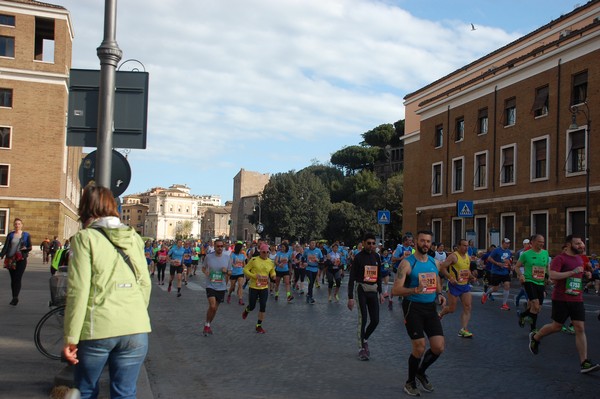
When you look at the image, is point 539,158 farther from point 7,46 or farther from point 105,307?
point 7,46

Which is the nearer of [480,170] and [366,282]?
[366,282]

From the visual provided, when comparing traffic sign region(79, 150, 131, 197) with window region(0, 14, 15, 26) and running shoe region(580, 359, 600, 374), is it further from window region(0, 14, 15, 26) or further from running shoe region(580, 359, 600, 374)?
window region(0, 14, 15, 26)

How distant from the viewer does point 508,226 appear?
3588 centimetres

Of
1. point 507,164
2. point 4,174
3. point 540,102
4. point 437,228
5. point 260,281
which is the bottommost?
point 260,281

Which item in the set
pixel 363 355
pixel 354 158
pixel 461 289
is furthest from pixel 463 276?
pixel 354 158

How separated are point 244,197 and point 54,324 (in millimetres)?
127400

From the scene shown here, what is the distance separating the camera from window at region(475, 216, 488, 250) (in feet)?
125

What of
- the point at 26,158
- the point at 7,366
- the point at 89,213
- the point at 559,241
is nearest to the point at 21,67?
the point at 26,158

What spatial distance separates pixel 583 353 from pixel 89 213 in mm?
6787

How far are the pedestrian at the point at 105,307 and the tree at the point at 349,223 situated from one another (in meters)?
70.5

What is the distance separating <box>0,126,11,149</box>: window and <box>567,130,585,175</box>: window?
1436 inches

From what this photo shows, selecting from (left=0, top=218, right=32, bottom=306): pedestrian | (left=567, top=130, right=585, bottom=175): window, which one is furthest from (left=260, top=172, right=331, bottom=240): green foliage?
(left=0, top=218, right=32, bottom=306): pedestrian

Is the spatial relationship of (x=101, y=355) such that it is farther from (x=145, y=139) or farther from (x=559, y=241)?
(x=559, y=241)

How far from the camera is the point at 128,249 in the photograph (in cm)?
392
